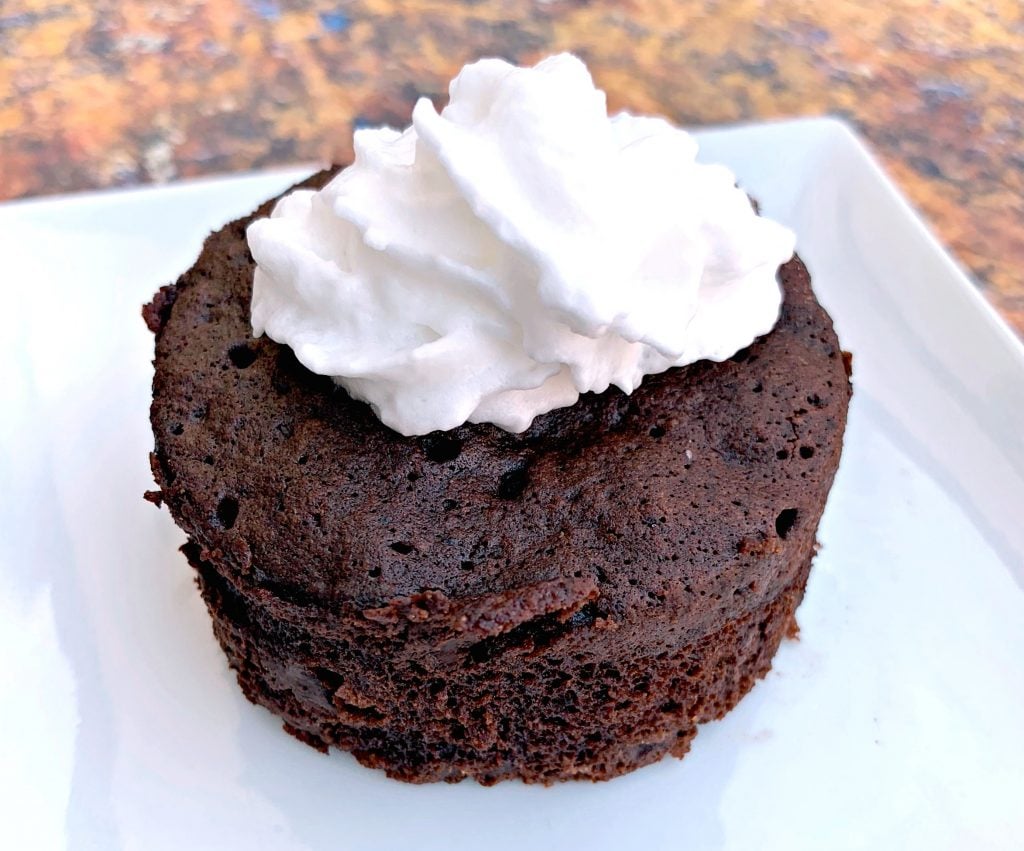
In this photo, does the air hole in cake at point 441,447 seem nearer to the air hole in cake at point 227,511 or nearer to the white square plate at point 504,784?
the air hole in cake at point 227,511

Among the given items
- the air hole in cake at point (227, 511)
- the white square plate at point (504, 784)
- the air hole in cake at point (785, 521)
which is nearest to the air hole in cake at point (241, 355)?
the air hole in cake at point (227, 511)

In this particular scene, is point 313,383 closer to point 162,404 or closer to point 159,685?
point 162,404

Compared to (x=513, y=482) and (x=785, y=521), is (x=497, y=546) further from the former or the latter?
(x=785, y=521)

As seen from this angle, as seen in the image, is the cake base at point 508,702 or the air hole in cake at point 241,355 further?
the air hole in cake at point 241,355

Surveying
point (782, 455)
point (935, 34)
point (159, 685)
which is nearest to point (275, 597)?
point (159, 685)

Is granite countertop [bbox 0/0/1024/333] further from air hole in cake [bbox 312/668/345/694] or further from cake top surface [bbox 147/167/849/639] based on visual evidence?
air hole in cake [bbox 312/668/345/694]

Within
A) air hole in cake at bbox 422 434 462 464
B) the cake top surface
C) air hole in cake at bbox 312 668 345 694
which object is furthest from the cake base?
air hole in cake at bbox 422 434 462 464
